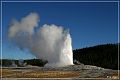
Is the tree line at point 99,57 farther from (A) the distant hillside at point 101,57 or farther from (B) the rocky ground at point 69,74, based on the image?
(B) the rocky ground at point 69,74

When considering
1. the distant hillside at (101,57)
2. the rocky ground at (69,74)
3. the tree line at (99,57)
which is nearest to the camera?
the rocky ground at (69,74)

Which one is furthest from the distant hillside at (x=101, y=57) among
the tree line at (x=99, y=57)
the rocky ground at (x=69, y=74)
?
the rocky ground at (x=69, y=74)

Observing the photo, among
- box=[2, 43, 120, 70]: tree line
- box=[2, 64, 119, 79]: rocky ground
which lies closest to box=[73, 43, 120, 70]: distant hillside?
box=[2, 43, 120, 70]: tree line

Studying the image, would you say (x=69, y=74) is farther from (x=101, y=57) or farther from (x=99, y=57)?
(x=99, y=57)

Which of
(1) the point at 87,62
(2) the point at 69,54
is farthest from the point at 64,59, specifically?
(1) the point at 87,62

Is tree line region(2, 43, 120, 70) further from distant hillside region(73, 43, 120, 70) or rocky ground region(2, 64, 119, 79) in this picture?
rocky ground region(2, 64, 119, 79)

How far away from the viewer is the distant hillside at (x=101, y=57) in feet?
349

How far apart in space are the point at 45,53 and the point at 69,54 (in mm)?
14253

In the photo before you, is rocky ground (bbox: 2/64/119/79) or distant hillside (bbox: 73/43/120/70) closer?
rocky ground (bbox: 2/64/119/79)

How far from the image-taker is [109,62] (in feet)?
356

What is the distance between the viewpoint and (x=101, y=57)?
129375mm

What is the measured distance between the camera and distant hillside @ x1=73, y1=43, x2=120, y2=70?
106512 millimetres

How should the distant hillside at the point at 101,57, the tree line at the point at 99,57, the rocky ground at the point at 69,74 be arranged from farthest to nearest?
the tree line at the point at 99,57 → the distant hillside at the point at 101,57 → the rocky ground at the point at 69,74

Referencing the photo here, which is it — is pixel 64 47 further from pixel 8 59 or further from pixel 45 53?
pixel 8 59
